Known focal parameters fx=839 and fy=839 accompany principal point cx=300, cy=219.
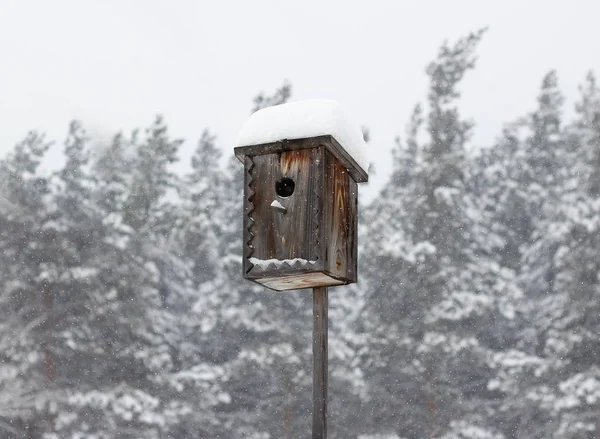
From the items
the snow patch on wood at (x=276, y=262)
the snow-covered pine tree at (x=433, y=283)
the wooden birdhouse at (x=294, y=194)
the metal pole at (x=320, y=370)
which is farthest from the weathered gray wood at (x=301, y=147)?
the snow-covered pine tree at (x=433, y=283)

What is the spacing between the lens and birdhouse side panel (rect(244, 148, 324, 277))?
4.52 m

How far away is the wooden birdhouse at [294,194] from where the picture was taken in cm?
453

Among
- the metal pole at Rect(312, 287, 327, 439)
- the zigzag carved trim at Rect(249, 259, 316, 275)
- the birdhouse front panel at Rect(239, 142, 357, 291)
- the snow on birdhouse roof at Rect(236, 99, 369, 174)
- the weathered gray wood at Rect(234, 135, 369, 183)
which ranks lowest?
the metal pole at Rect(312, 287, 327, 439)

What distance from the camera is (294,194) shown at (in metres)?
4.65

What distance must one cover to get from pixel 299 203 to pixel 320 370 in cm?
91

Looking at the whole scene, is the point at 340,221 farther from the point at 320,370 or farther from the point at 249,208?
the point at 320,370

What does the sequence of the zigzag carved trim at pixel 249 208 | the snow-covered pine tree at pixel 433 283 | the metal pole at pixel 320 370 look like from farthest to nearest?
the snow-covered pine tree at pixel 433 283 → the zigzag carved trim at pixel 249 208 → the metal pole at pixel 320 370

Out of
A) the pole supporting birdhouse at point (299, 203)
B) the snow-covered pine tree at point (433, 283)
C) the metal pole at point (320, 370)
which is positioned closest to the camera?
the metal pole at point (320, 370)

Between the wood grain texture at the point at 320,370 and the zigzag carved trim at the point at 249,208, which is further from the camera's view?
the zigzag carved trim at the point at 249,208

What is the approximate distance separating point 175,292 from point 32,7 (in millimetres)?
103945

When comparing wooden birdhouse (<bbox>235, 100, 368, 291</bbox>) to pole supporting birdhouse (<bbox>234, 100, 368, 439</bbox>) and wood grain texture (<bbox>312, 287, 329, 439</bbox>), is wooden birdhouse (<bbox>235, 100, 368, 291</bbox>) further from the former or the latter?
wood grain texture (<bbox>312, 287, 329, 439</bbox>)

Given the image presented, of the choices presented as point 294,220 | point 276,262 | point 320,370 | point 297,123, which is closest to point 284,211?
point 294,220

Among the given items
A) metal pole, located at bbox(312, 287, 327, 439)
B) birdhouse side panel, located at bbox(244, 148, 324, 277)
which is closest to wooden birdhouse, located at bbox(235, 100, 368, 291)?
birdhouse side panel, located at bbox(244, 148, 324, 277)

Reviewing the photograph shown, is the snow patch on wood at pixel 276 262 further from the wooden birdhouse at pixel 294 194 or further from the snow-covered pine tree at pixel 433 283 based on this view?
the snow-covered pine tree at pixel 433 283
